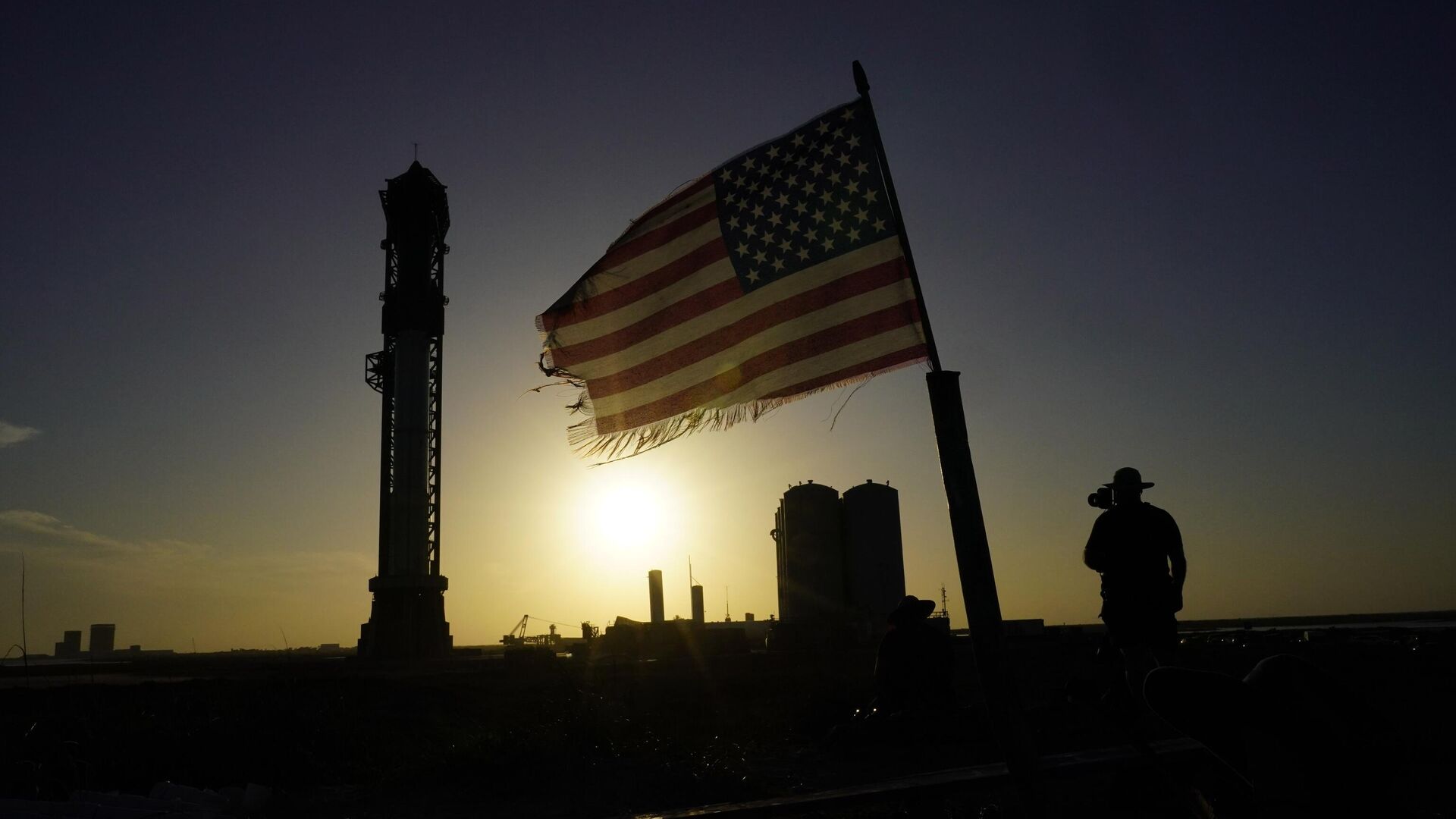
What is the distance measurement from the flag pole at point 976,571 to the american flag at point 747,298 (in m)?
0.55

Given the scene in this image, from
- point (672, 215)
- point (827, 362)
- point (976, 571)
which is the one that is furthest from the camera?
point (672, 215)

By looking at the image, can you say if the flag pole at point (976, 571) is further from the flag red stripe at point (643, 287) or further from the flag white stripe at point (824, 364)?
the flag red stripe at point (643, 287)

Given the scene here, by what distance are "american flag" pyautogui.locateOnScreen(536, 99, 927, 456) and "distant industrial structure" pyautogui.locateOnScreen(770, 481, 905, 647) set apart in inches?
1383

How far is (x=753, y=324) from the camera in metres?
6.00

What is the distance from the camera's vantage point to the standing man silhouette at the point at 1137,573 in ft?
18.7

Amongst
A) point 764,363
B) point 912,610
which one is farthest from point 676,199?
point 912,610

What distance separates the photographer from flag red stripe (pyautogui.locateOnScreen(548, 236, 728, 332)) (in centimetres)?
618

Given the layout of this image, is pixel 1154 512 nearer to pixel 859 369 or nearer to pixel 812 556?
pixel 859 369

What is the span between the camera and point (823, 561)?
41000 millimetres

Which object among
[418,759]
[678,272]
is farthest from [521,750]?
[678,272]

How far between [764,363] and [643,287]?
1145 millimetres

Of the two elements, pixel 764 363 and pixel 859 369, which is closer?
pixel 859 369

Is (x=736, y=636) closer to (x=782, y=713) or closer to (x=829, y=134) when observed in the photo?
(x=782, y=713)

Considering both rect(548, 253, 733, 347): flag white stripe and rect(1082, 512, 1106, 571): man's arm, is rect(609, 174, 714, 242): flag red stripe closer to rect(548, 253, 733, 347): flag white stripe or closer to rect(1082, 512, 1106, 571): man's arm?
rect(548, 253, 733, 347): flag white stripe
